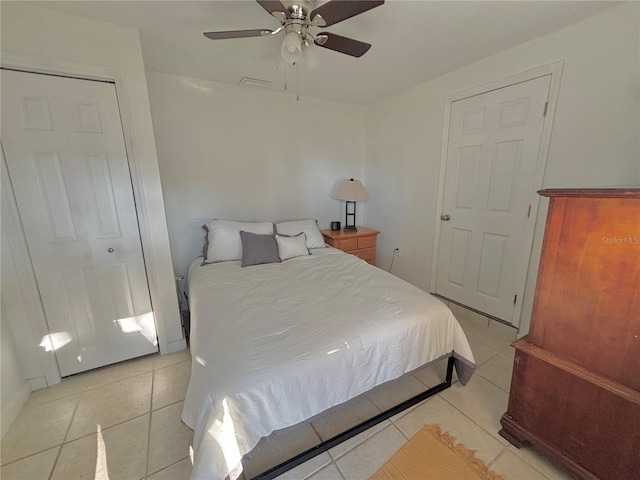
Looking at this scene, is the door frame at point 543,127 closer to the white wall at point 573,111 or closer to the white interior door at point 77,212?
the white wall at point 573,111

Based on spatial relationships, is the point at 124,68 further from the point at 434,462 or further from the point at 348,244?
the point at 434,462

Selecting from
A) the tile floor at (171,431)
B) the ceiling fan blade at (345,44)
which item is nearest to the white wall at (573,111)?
the tile floor at (171,431)

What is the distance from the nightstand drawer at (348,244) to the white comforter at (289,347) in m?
1.07

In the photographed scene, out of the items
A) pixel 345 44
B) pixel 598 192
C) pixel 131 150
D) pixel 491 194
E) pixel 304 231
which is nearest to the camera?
pixel 598 192

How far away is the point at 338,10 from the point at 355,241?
232 cm

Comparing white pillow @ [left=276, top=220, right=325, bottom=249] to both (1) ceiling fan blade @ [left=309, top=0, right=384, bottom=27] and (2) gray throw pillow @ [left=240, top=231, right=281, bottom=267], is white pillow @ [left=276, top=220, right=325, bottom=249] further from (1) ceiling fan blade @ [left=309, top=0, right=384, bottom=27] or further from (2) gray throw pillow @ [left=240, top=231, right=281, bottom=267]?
(1) ceiling fan blade @ [left=309, top=0, right=384, bottom=27]

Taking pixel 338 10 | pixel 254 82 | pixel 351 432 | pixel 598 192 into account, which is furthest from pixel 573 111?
pixel 254 82

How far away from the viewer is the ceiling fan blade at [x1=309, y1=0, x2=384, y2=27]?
1.11 meters

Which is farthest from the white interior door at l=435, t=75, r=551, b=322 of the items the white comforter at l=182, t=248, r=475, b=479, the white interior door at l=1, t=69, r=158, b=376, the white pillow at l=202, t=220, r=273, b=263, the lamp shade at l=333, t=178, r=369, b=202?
the white interior door at l=1, t=69, r=158, b=376

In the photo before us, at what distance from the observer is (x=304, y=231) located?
290 cm

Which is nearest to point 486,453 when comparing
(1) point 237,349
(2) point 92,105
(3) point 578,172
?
(1) point 237,349

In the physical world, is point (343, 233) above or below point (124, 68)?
below

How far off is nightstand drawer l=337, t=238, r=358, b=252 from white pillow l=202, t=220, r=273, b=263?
98cm

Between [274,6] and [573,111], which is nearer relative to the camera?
[274,6]
